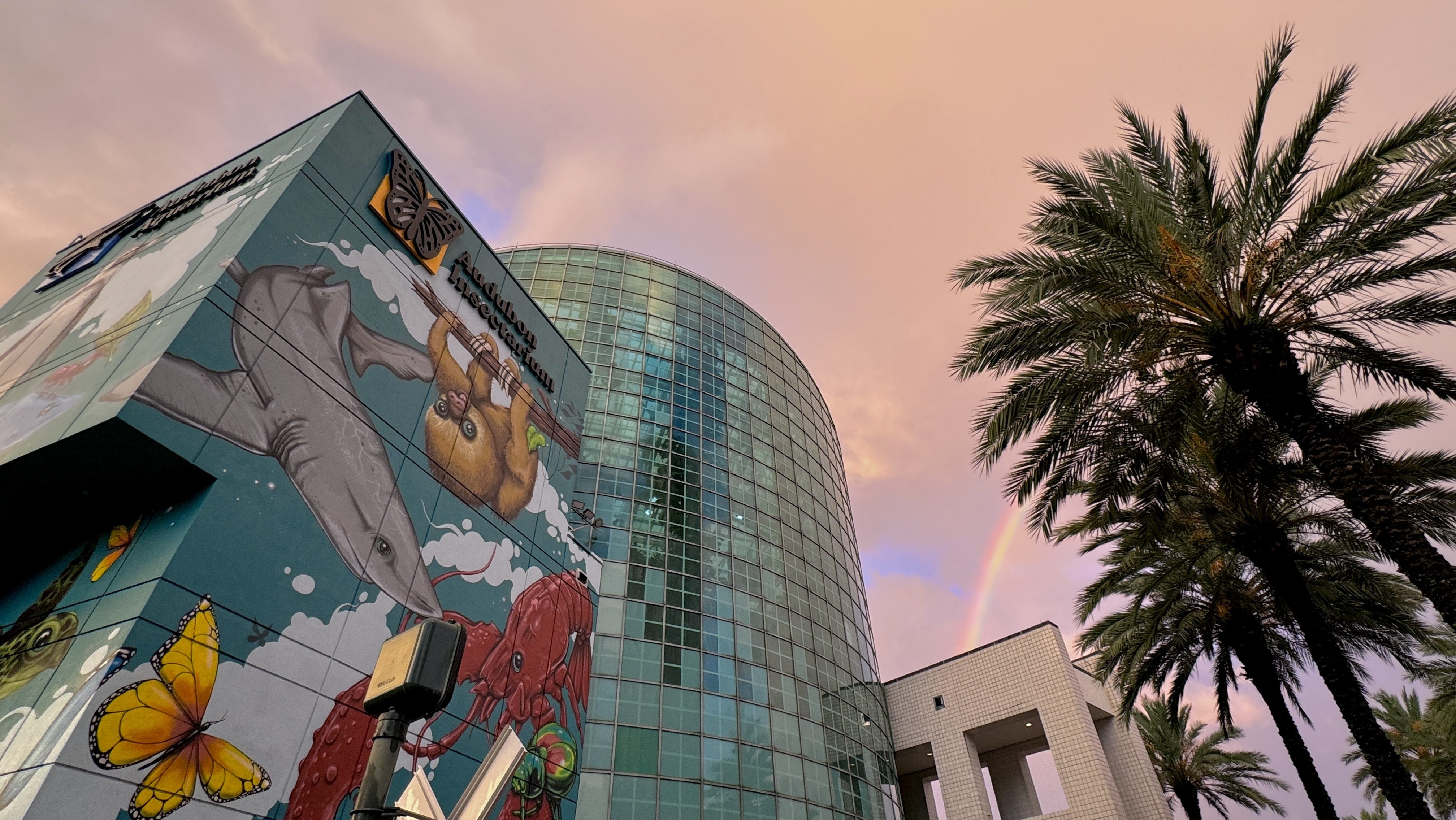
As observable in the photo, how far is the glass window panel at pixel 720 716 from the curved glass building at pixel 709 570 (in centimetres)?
7

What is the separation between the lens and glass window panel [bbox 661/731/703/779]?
973 inches

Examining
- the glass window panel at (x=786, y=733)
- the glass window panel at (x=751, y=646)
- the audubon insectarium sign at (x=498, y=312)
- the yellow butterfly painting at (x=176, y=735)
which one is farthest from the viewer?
the glass window panel at (x=751, y=646)

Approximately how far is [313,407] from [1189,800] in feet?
137

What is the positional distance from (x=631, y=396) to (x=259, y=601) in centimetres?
2521

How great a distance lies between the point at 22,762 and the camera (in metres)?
7.46

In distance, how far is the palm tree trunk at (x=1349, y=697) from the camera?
547 inches

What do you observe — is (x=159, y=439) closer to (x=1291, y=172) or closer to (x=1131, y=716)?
(x=1291, y=172)

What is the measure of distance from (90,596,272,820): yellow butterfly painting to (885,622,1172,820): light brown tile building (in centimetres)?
3351

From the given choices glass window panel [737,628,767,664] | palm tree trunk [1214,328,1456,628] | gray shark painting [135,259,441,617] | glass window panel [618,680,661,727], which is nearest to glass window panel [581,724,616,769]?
glass window panel [618,680,661,727]

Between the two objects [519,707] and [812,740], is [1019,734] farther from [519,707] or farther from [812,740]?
[519,707]

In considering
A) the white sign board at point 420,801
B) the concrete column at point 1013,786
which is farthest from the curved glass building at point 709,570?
the white sign board at point 420,801

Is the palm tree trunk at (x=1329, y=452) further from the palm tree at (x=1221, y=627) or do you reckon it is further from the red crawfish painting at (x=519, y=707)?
the red crawfish painting at (x=519, y=707)

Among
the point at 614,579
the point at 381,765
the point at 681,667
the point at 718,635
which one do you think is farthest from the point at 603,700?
A: the point at 381,765

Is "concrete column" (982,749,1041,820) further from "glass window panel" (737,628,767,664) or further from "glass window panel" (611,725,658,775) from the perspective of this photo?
"glass window panel" (611,725,658,775)
